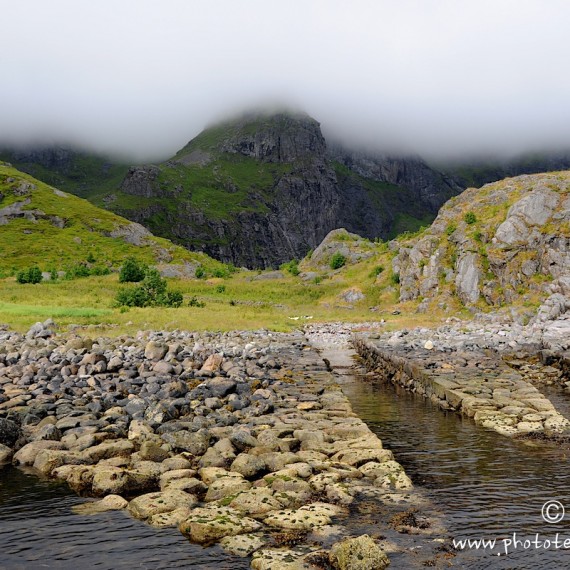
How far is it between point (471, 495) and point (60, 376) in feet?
63.3

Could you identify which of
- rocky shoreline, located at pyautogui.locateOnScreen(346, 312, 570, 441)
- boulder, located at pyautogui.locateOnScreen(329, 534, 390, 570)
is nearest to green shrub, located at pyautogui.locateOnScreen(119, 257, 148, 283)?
rocky shoreline, located at pyautogui.locateOnScreen(346, 312, 570, 441)

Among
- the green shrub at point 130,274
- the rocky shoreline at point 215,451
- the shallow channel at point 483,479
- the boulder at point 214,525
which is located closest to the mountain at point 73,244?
the green shrub at point 130,274

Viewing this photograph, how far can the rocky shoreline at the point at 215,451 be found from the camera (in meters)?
10.0

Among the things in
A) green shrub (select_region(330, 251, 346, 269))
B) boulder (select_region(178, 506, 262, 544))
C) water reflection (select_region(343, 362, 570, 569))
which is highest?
green shrub (select_region(330, 251, 346, 269))

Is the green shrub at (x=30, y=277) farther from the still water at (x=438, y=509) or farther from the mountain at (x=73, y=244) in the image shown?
the still water at (x=438, y=509)

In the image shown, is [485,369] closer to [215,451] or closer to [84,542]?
[215,451]

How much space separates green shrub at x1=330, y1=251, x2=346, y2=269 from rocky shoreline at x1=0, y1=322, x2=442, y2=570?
93.1 m

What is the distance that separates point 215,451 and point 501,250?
60.5 metres

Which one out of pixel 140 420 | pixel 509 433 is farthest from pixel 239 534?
pixel 509 433

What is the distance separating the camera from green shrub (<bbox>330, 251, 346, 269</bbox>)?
11894 cm

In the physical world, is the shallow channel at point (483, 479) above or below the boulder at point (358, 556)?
below

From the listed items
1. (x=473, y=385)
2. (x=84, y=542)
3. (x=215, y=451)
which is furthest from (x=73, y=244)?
(x=84, y=542)

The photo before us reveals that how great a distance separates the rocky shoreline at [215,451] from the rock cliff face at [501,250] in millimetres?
44346

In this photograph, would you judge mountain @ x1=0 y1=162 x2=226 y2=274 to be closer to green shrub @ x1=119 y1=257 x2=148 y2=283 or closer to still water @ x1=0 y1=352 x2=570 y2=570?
green shrub @ x1=119 y1=257 x2=148 y2=283
